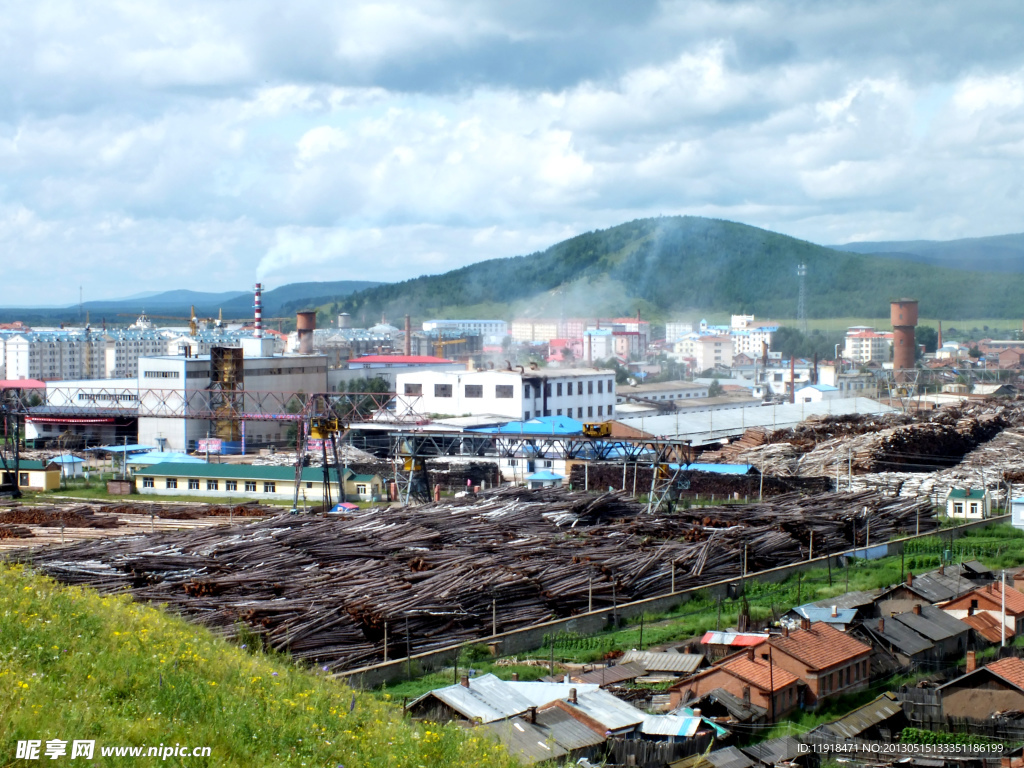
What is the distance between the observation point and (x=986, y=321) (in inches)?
5094

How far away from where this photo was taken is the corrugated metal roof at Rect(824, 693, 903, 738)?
10.4 meters

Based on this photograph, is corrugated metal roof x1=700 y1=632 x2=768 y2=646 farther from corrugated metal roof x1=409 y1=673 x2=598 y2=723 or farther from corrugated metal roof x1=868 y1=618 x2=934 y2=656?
corrugated metal roof x1=409 y1=673 x2=598 y2=723

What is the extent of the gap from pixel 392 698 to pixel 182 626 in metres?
2.30

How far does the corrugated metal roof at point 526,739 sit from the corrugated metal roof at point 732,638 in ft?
14.1

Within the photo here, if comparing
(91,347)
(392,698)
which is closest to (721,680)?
(392,698)

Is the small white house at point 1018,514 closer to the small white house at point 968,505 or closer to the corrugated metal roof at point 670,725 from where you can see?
the small white house at point 968,505

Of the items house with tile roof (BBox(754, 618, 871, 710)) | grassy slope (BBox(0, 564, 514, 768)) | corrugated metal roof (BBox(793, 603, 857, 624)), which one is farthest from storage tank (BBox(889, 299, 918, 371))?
grassy slope (BBox(0, 564, 514, 768))

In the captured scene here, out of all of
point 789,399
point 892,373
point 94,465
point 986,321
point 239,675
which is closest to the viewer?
point 239,675

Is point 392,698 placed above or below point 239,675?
below

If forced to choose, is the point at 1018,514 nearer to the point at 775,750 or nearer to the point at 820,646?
the point at 820,646

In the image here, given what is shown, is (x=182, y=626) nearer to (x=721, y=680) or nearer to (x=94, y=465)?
(x=721, y=680)

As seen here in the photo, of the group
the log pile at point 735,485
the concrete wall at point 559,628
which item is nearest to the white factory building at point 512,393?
the log pile at point 735,485

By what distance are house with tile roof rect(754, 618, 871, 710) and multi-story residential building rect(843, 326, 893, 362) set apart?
9005cm

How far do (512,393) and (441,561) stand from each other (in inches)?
914
